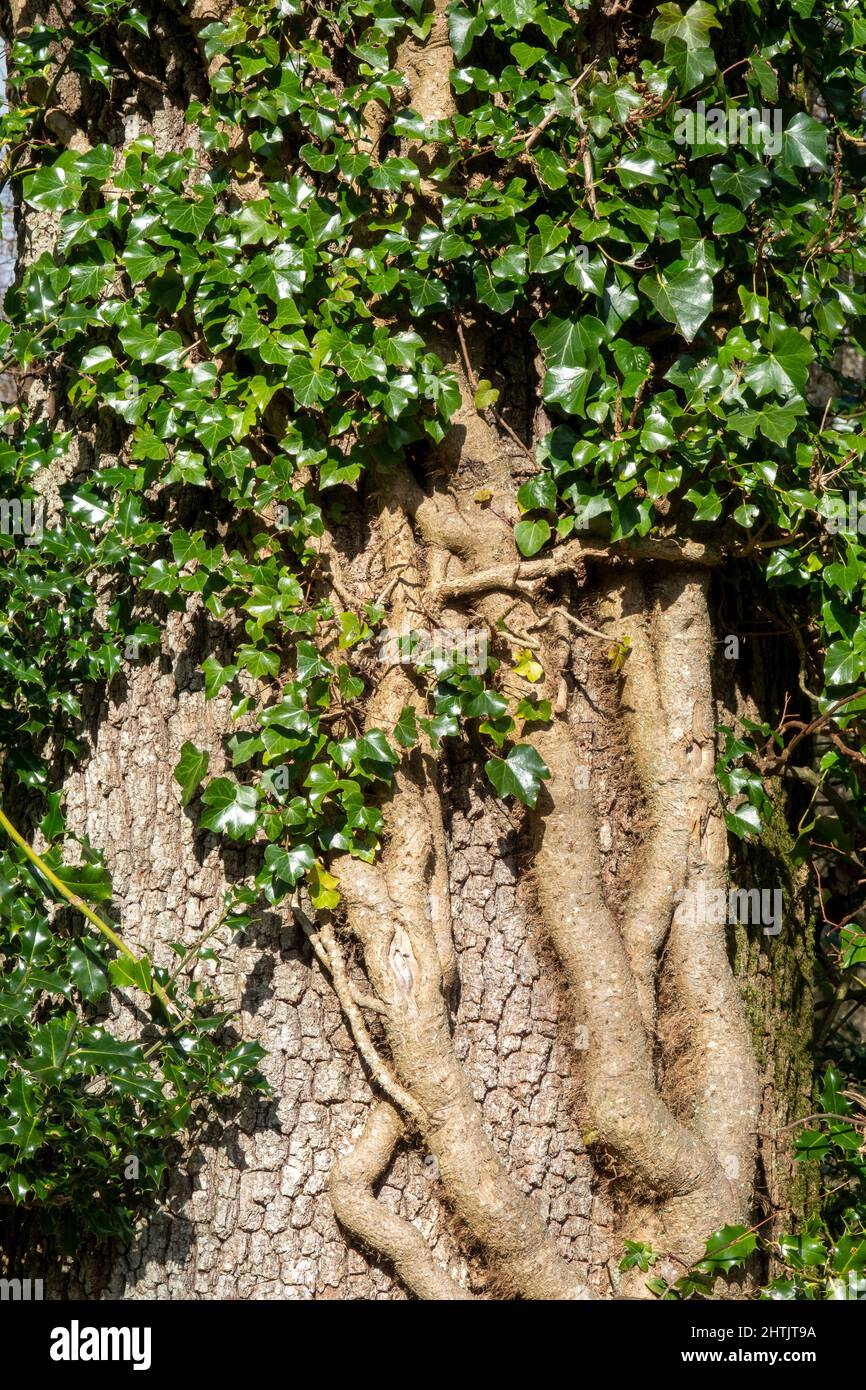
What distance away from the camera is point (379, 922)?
2.35 metres

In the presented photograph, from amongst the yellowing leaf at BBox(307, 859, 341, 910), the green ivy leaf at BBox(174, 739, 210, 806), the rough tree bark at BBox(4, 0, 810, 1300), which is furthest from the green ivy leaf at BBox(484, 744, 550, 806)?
the green ivy leaf at BBox(174, 739, 210, 806)

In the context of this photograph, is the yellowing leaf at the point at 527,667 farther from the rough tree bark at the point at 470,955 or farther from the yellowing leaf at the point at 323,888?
the yellowing leaf at the point at 323,888

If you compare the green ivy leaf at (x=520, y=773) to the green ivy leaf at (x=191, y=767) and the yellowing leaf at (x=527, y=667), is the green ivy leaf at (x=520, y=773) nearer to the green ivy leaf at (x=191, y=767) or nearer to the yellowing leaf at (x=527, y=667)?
the yellowing leaf at (x=527, y=667)

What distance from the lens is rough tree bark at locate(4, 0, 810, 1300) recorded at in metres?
2.35

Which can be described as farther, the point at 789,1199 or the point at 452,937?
the point at 789,1199

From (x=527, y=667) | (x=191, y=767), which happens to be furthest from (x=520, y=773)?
(x=191, y=767)

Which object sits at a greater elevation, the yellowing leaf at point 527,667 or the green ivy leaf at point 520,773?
the yellowing leaf at point 527,667

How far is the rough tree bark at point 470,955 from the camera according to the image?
2348 mm

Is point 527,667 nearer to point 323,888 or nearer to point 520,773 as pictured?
point 520,773

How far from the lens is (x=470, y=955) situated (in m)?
2.48

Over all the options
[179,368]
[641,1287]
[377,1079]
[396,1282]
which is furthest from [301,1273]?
[179,368]

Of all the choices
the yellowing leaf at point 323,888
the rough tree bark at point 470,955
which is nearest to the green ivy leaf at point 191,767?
the rough tree bark at point 470,955

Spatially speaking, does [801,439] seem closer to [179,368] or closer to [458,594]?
[458,594]

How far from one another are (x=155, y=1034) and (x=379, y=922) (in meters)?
0.59
